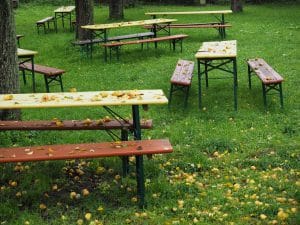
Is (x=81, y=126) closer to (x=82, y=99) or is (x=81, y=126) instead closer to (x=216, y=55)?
(x=82, y=99)

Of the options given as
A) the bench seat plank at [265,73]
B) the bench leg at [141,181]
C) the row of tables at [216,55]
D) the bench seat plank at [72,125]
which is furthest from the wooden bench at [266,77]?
the bench leg at [141,181]

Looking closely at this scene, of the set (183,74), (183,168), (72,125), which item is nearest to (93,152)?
(72,125)

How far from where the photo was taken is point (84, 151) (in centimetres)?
462

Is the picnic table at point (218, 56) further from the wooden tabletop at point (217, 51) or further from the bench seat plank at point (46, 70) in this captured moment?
Result: the bench seat plank at point (46, 70)

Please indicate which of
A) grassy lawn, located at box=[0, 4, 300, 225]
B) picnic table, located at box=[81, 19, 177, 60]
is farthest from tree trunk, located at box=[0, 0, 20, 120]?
picnic table, located at box=[81, 19, 177, 60]

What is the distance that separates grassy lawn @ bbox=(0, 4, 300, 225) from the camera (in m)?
4.68

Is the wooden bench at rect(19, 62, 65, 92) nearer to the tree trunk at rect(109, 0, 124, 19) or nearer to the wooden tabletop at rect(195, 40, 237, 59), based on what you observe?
the wooden tabletop at rect(195, 40, 237, 59)

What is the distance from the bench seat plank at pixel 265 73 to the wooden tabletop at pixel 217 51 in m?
0.51

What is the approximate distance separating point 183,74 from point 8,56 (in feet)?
9.89

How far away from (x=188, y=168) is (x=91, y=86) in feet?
14.4

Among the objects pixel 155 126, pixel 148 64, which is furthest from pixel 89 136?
pixel 148 64

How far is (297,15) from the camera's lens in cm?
1928

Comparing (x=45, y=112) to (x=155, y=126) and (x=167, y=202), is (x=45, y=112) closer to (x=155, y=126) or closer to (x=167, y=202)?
(x=155, y=126)

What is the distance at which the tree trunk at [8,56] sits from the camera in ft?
22.2
